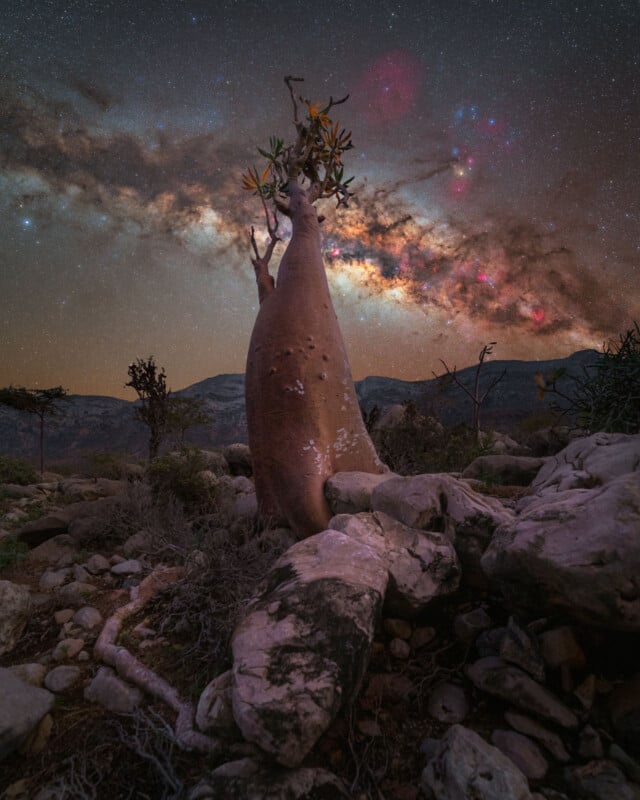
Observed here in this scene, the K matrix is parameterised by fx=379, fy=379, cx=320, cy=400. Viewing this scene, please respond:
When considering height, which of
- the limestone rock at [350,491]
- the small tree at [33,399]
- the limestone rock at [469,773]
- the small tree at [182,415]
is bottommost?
the limestone rock at [469,773]

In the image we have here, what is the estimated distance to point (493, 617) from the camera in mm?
2348

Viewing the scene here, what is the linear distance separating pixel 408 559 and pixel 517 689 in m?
0.86

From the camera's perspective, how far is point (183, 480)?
658cm

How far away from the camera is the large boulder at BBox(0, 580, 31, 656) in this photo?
285 centimetres

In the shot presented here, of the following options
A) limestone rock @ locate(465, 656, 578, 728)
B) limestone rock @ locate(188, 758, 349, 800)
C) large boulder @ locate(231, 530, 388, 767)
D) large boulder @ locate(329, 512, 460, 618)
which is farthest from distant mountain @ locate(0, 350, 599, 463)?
limestone rock @ locate(188, 758, 349, 800)

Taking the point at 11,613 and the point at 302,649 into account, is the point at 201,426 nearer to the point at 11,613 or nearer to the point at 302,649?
the point at 11,613

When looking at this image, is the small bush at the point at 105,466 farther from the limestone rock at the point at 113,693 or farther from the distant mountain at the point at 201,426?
the distant mountain at the point at 201,426

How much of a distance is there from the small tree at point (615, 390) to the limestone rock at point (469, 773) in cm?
321

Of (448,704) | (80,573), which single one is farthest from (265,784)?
(80,573)

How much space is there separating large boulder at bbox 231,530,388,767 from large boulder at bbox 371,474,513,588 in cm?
73

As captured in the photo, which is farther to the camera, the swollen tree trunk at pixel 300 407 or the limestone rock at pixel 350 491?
the swollen tree trunk at pixel 300 407

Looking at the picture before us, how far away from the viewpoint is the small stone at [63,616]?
10.3ft

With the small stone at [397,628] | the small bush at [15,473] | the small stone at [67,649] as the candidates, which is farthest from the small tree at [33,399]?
the small stone at [397,628]

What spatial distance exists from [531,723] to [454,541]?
117 cm
